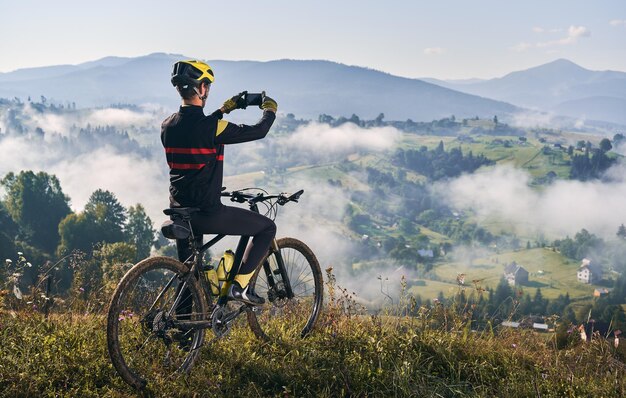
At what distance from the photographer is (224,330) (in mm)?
5723

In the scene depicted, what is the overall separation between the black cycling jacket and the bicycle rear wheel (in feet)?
4.36

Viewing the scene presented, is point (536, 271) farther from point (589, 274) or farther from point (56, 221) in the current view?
point (56, 221)

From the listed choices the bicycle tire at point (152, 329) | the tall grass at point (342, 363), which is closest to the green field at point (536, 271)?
the tall grass at point (342, 363)

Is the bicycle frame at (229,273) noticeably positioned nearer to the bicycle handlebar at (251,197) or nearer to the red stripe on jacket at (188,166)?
the bicycle handlebar at (251,197)

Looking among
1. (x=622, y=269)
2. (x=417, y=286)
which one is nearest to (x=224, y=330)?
(x=417, y=286)

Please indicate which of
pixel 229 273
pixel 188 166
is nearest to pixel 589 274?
pixel 229 273

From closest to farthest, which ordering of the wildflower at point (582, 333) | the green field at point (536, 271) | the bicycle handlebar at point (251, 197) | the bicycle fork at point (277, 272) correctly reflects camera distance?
the bicycle handlebar at point (251, 197)
the bicycle fork at point (277, 272)
the wildflower at point (582, 333)
the green field at point (536, 271)

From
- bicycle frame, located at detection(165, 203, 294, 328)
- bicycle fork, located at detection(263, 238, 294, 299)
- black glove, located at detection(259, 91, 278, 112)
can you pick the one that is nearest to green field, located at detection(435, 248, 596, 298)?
bicycle fork, located at detection(263, 238, 294, 299)

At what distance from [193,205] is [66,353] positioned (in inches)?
71.1

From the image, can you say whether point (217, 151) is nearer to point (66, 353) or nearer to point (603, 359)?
point (66, 353)

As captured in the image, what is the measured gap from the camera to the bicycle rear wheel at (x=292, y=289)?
258 inches

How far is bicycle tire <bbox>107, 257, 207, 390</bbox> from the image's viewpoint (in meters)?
4.84

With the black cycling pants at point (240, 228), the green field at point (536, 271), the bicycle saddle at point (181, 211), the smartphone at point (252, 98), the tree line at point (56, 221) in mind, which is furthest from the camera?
the green field at point (536, 271)

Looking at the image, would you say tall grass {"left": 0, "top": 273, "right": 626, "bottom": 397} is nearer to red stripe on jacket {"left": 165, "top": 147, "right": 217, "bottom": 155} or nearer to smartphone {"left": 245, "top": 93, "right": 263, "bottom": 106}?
red stripe on jacket {"left": 165, "top": 147, "right": 217, "bottom": 155}
